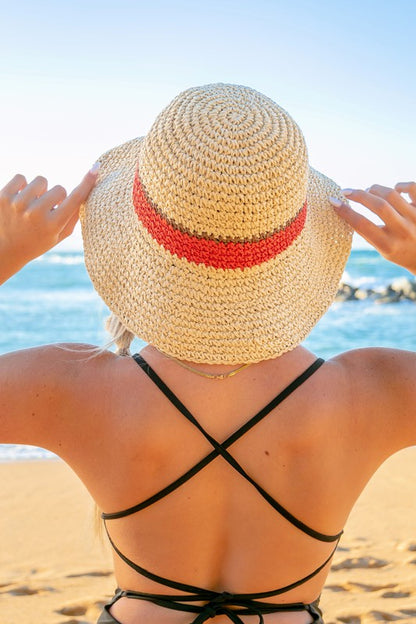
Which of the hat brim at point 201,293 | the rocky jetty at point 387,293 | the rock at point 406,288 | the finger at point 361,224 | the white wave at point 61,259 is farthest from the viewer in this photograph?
the white wave at point 61,259

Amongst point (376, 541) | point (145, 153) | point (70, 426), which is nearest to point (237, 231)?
point (145, 153)

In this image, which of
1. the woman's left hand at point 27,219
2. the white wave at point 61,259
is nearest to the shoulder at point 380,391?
the woman's left hand at point 27,219

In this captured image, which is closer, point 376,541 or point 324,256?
point 324,256

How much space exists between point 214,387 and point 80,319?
12.8 meters

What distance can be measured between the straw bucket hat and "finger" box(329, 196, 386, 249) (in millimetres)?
114

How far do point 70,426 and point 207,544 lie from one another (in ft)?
1.28

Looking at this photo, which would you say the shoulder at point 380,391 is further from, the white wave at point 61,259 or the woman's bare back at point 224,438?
the white wave at point 61,259

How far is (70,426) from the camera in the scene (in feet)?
4.36

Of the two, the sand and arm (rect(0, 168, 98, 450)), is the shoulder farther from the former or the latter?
the sand

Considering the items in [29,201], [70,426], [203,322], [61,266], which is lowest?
[61,266]

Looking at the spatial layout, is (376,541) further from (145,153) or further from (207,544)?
(145,153)

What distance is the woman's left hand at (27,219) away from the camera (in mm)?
1378

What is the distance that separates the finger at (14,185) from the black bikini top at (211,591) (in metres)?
0.43

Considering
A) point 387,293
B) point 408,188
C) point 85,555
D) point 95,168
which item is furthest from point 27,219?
point 387,293
